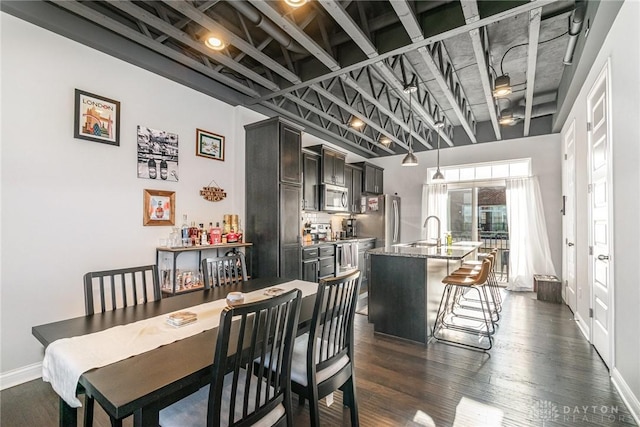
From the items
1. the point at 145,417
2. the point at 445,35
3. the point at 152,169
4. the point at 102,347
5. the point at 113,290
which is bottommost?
the point at 145,417

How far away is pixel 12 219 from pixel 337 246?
164 inches

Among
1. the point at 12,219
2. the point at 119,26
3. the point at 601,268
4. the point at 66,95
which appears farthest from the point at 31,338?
the point at 601,268

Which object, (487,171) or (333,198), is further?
(487,171)

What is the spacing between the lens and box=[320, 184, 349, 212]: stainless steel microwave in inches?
213

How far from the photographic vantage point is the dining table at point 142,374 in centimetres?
101

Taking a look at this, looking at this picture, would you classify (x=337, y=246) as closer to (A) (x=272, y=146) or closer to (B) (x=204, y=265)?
(A) (x=272, y=146)

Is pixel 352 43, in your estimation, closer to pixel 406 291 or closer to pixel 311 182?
pixel 311 182

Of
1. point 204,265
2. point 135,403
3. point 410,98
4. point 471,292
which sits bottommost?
point 471,292

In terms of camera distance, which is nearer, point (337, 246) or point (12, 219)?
point (12, 219)

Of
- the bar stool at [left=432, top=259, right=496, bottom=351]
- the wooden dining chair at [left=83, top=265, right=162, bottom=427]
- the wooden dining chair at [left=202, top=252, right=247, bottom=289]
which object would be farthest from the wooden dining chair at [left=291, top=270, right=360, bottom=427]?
the bar stool at [left=432, top=259, right=496, bottom=351]

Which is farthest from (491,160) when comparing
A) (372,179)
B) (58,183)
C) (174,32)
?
(58,183)

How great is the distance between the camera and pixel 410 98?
410cm

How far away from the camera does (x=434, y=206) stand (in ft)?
21.8

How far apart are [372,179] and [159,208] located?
4837 mm
